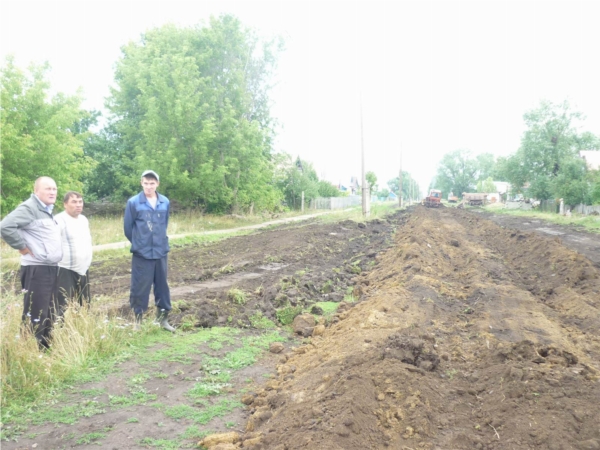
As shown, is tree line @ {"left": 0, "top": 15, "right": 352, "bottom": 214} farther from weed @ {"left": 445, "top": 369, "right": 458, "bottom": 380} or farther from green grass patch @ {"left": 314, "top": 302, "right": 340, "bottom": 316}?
weed @ {"left": 445, "top": 369, "right": 458, "bottom": 380}

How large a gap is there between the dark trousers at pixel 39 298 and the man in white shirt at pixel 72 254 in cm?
22

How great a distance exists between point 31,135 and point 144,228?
45.1 feet

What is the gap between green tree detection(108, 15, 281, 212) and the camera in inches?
1024

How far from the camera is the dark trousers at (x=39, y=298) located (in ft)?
17.3

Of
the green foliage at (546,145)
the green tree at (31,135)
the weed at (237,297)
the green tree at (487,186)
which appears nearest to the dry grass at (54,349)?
the weed at (237,297)

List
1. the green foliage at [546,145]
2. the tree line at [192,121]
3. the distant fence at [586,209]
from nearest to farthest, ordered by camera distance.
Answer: the tree line at [192,121] < the distant fence at [586,209] < the green foliage at [546,145]

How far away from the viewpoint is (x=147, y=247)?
20.8ft

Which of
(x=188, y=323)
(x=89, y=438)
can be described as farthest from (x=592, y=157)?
(x=89, y=438)

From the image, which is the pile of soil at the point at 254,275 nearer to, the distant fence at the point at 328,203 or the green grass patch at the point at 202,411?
the green grass patch at the point at 202,411

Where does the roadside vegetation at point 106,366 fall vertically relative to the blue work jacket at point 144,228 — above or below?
below

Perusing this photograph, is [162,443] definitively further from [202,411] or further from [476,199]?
[476,199]

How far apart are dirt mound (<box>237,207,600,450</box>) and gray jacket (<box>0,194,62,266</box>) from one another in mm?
2769

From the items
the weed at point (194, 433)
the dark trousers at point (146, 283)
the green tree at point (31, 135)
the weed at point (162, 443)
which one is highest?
the green tree at point (31, 135)

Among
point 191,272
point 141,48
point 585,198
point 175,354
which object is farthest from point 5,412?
point 585,198
